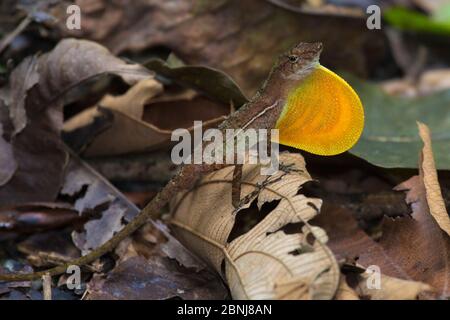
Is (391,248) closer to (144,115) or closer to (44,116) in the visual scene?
(144,115)

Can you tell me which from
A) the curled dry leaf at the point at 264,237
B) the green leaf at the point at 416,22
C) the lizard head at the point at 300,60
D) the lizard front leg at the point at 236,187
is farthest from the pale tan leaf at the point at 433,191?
the green leaf at the point at 416,22

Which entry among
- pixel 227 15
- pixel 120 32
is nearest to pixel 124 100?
pixel 120 32

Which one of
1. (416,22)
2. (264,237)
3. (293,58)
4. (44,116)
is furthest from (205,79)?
(416,22)

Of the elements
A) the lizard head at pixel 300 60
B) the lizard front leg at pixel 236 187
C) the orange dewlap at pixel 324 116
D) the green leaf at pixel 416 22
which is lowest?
the lizard front leg at pixel 236 187

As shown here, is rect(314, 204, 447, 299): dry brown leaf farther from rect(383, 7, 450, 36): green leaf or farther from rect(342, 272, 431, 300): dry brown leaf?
rect(383, 7, 450, 36): green leaf

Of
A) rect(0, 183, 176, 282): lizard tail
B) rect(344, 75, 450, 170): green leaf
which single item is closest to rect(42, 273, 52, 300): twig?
rect(0, 183, 176, 282): lizard tail

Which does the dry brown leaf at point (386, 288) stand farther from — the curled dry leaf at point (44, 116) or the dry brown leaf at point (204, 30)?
the dry brown leaf at point (204, 30)

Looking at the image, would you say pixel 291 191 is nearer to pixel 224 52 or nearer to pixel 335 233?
pixel 335 233

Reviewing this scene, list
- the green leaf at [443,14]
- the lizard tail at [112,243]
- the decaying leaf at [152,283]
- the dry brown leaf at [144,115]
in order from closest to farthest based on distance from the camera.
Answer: the decaying leaf at [152,283] → the lizard tail at [112,243] → the dry brown leaf at [144,115] → the green leaf at [443,14]
